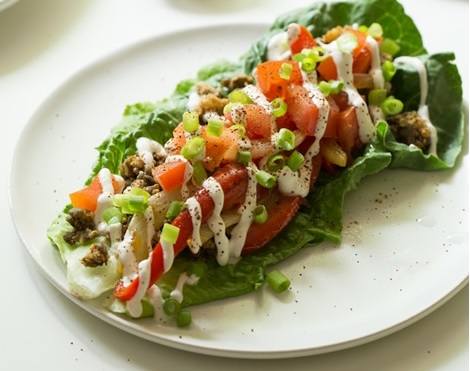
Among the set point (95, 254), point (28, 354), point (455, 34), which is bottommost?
point (455, 34)

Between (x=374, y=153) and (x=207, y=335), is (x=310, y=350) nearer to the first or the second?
(x=207, y=335)

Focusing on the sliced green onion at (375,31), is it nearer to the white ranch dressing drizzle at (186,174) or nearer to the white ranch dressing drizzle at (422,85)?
the white ranch dressing drizzle at (422,85)

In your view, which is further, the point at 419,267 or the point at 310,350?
the point at 419,267

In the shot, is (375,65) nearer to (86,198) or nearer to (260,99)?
(260,99)

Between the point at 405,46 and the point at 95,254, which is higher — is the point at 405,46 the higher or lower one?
the lower one

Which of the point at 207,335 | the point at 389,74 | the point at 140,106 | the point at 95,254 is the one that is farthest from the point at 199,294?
the point at 389,74

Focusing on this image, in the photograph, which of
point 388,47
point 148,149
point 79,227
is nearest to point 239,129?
point 148,149
